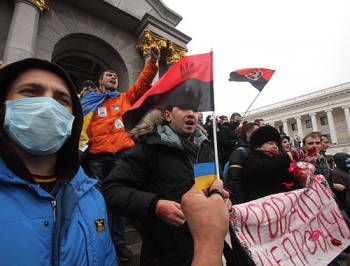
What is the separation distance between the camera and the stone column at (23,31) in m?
4.78

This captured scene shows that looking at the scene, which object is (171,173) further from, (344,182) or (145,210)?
(344,182)

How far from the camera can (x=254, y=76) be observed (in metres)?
4.44

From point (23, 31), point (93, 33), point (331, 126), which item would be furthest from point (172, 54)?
point (331, 126)

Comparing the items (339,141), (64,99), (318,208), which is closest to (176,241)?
(64,99)

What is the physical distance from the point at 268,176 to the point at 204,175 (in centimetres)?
190

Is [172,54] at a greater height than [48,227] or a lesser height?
greater

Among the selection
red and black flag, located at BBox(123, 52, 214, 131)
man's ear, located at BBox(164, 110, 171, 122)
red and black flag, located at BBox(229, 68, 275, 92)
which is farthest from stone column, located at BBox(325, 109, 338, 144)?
red and black flag, located at BBox(123, 52, 214, 131)

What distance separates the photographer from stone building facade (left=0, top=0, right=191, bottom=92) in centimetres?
517

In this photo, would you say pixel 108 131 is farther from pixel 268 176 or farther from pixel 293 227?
pixel 293 227

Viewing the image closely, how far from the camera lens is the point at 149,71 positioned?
10.2 feet

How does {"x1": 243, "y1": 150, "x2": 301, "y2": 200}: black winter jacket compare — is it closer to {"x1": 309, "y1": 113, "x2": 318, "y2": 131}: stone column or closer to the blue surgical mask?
the blue surgical mask

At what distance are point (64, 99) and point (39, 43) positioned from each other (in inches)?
221

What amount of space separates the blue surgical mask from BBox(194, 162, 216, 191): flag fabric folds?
954mm

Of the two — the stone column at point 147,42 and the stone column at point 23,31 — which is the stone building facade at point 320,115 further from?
the stone column at point 23,31
